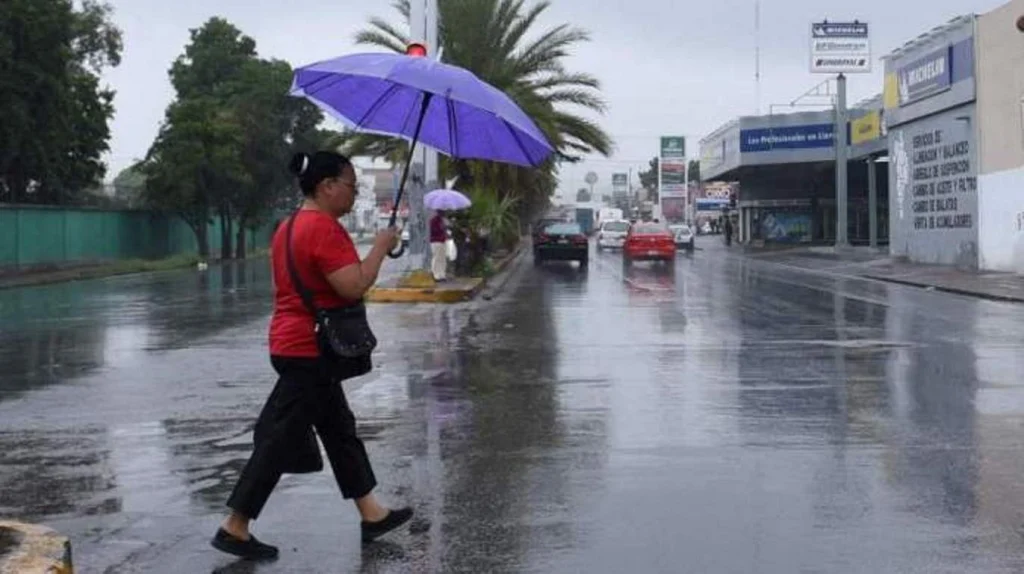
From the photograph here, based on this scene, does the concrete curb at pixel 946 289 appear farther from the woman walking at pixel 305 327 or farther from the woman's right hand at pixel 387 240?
the woman walking at pixel 305 327

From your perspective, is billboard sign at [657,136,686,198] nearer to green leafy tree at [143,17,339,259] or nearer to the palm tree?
green leafy tree at [143,17,339,259]

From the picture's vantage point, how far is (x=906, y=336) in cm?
1697

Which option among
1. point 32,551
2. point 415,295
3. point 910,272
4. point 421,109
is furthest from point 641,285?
point 32,551

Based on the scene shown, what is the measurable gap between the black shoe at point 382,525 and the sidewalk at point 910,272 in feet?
66.6

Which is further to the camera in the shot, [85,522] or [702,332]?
[702,332]

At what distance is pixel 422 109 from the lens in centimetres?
743

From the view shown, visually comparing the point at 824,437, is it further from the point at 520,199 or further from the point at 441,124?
the point at 520,199

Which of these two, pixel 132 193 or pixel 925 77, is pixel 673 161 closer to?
pixel 132 193

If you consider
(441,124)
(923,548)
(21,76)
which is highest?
(21,76)

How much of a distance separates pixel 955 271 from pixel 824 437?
2731cm

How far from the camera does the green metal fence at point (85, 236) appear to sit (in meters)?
43.6

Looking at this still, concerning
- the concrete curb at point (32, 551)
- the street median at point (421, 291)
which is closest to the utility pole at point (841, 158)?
the street median at point (421, 291)

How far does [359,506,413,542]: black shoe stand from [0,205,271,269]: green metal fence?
128 ft

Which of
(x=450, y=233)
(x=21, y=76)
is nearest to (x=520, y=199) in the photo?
(x=450, y=233)
